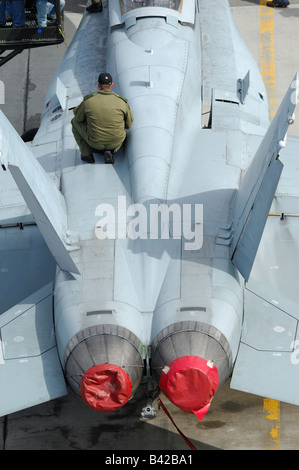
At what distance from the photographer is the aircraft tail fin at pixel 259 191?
282 inches

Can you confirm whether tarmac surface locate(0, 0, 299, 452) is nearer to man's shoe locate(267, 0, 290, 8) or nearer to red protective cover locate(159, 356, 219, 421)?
red protective cover locate(159, 356, 219, 421)

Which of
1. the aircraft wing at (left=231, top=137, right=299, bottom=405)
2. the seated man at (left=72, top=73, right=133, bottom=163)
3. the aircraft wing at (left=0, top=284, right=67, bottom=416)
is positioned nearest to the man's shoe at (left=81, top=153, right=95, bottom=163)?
the seated man at (left=72, top=73, right=133, bottom=163)

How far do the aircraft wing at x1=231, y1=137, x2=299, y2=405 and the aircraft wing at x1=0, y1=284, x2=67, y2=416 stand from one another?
211 cm

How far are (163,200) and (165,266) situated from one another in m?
1.03

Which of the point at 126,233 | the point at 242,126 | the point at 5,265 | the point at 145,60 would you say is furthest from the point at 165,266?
the point at 145,60

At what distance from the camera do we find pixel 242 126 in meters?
10.7

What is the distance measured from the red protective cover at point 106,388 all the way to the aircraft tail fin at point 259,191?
80.0 inches

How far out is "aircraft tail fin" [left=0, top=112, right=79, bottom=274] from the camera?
7073 millimetres

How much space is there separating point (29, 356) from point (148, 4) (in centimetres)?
642

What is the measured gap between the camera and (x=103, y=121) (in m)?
9.46

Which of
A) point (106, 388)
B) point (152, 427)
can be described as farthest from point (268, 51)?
point (106, 388)

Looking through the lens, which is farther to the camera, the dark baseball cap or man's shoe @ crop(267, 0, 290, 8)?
man's shoe @ crop(267, 0, 290, 8)

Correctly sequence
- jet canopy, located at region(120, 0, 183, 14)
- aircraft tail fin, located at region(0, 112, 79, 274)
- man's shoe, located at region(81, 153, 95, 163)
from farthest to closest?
jet canopy, located at region(120, 0, 183, 14) < man's shoe, located at region(81, 153, 95, 163) < aircraft tail fin, located at region(0, 112, 79, 274)
